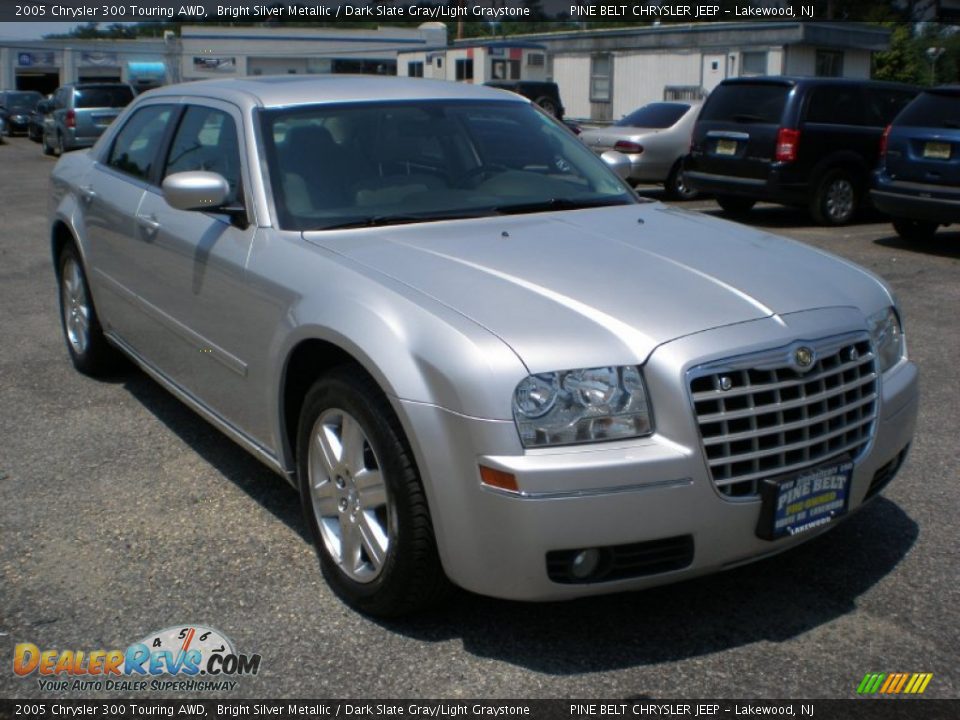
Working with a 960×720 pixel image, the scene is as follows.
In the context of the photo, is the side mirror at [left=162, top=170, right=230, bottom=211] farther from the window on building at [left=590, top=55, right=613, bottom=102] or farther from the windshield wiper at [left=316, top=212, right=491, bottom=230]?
the window on building at [left=590, top=55, right=613, bottom=102]

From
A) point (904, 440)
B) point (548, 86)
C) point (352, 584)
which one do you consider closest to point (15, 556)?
point (352, 584)

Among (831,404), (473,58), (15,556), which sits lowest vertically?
(15,556)

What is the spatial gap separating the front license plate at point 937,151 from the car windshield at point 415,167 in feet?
22.7

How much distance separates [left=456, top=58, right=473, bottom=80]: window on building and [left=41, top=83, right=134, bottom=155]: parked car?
16.8 m

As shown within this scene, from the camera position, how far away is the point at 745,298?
11.5 ft

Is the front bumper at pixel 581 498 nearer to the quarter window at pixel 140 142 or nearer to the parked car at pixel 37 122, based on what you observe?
the quarter window at pixel 140 142

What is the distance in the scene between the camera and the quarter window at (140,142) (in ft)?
18.0

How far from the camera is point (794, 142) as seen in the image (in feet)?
42.8

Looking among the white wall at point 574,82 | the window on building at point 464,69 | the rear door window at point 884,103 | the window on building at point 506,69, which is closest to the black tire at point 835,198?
the rear door window at point 884,103

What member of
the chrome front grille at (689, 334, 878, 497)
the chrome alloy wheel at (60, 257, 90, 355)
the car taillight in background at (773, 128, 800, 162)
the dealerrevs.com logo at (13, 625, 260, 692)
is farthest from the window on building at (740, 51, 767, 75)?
the dealerrevs.com logo at (13, 625, 260, 692)

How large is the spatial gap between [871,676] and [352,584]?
62.1 inches

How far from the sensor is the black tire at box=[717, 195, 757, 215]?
47.2ft

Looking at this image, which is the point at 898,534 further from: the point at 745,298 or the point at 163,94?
the point at 163,94

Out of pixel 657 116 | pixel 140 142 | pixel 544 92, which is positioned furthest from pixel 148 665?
pixel 544 92
